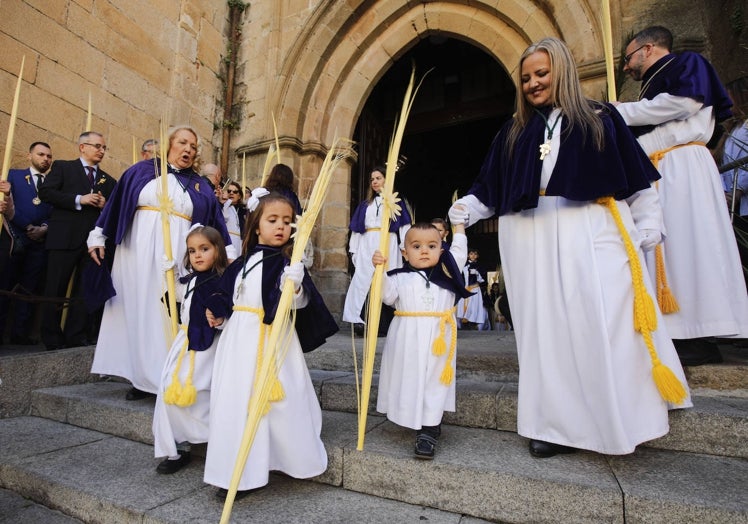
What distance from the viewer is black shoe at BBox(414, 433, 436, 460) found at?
204 centimetres

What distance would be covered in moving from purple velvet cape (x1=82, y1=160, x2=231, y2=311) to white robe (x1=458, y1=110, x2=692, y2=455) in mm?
2476

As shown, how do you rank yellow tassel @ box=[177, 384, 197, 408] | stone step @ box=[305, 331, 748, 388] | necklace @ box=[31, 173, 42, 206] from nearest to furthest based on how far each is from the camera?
yellow tassel @ box=[177, 384, 197, 408]
stone step @ box=[305, 331, 748, 388]
necklace @ box=[31, 173, 42, 206]

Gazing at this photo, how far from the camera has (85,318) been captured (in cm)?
434

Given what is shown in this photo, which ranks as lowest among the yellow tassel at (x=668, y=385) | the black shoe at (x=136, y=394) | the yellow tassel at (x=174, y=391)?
the black shoe at (x=136, y=394)

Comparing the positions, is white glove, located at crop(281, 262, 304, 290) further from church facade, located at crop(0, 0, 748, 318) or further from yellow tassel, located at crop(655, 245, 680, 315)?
church facade, located at crop(0, 0, 748, 318)

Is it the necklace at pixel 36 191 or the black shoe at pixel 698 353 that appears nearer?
the black shoe at pixel 698 353

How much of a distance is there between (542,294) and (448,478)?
0.99m

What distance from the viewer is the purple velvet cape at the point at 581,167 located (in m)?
2.10

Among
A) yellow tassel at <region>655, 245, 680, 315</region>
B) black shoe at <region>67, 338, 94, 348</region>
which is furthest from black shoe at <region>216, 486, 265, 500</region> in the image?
Answer: black shoe at <region>67, 338, 94, 348</region>

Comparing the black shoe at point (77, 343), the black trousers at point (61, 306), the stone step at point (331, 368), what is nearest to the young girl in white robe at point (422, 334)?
the stone step at point (331, 368)

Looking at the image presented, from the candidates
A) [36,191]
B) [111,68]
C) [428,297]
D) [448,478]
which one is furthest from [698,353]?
[111,68]

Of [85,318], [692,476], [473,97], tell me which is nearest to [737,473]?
[692,476]

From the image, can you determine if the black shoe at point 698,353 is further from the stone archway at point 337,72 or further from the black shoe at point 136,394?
the stone archway at point 337,72

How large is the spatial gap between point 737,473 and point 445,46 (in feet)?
32.3
